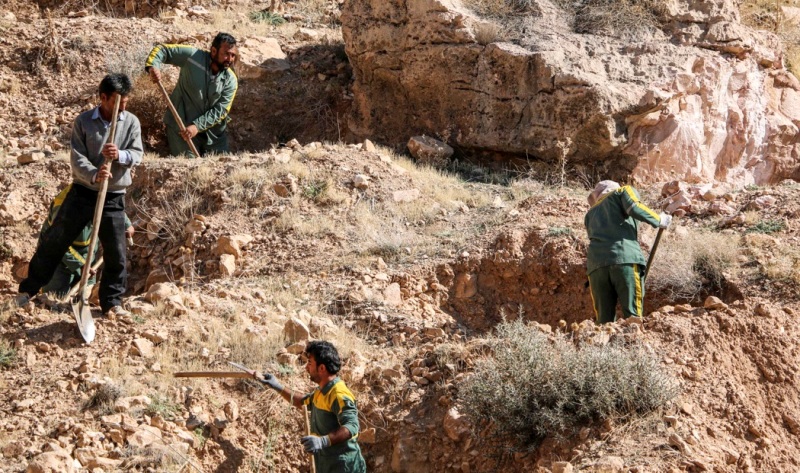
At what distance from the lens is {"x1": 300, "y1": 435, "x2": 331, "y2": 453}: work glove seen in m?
5.15

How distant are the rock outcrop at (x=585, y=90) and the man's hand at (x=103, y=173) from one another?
4.83 meters

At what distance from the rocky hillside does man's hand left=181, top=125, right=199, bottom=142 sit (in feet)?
0.82

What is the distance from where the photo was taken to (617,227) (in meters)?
7.19

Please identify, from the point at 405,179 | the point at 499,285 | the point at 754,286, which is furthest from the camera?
the point at 405,179

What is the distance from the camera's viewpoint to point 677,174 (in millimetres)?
10375

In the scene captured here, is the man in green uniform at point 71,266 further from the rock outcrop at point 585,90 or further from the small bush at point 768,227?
the small bush at point 768,227

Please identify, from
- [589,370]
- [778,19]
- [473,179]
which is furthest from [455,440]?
[778,19]

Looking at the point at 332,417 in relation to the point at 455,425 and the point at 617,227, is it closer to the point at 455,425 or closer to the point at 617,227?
the point at 455,425

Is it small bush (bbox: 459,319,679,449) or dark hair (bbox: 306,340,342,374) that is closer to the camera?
dark hair (bbox: 306,340,342,374)

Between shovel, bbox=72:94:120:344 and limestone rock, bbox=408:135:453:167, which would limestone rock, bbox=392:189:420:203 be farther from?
shovel, bbox=72:94:120:344

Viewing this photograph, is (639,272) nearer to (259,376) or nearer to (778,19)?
(259,376)

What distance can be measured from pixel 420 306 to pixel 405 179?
6.30 ft

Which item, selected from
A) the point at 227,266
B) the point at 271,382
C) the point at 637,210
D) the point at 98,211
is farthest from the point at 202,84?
the point at 271,382

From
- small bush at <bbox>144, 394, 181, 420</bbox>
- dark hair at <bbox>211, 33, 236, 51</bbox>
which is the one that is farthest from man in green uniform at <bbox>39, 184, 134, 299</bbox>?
dark hair at <bbox>211, 33, 236, 51</bbox>
